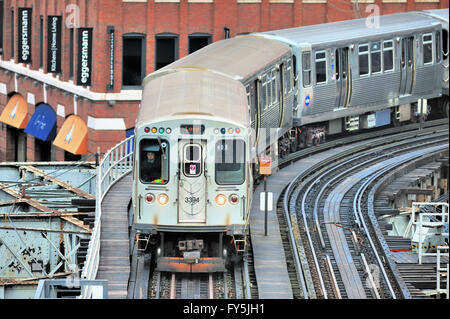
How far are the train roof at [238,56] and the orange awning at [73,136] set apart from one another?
16.1 m

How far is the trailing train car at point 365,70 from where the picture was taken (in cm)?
4253

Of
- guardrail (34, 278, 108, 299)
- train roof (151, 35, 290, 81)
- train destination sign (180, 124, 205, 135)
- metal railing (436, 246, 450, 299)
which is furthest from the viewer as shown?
train roof (151, 35, 290, 81)

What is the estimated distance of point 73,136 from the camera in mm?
56344

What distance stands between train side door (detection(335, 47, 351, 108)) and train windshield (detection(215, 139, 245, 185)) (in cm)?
1489

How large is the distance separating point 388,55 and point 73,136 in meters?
16.7

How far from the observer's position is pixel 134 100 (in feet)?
182

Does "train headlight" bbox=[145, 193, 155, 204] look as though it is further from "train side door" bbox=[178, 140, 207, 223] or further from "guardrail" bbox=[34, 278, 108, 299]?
"guardrail" bbox=[34, 278, 108, 299]

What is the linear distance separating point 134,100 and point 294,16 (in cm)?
788

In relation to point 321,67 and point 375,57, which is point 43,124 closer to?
point 375,57

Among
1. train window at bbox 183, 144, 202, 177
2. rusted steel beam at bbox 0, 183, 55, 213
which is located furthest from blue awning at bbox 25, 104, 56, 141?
train window at bbox 183, 144, 202, 177

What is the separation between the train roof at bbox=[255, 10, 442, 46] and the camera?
42562 millimetres

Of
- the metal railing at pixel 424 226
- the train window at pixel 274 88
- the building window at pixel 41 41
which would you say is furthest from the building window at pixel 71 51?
the metal railing at pixel 424 226
